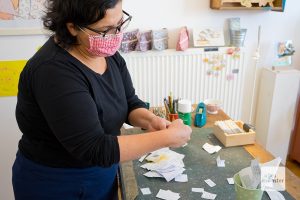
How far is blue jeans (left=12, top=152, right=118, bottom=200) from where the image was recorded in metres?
1.11

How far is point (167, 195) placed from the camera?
1091 millimetres

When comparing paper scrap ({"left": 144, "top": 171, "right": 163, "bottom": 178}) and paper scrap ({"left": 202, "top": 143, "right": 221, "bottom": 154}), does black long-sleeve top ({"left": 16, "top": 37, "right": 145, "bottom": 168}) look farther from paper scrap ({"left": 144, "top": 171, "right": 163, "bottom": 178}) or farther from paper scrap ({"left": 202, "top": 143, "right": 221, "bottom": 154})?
paper scrap ({"left": 202, "top": 143, "right": 221, "bottom": 154})

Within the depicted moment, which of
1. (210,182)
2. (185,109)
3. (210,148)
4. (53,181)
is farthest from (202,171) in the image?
(53,181)

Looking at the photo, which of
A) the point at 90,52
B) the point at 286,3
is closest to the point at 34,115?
the point at 90,52

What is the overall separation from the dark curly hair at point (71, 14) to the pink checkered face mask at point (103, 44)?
61 mm

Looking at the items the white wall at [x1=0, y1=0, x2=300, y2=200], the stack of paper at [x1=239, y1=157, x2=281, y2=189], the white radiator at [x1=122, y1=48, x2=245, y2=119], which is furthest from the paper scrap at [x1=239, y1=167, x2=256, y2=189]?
the white wall at [x1=0, y1=0, x2=300, y2=200]

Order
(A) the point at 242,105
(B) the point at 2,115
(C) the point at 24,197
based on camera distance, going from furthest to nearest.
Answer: (A) the point at 242,105
(B) the point at 2,115
(C) the point at 24,197

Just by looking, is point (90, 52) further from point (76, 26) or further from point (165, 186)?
point (165, 186)

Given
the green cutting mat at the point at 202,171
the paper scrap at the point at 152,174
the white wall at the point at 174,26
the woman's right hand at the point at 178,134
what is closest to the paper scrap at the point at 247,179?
the green cutting mat at the point at 202,171

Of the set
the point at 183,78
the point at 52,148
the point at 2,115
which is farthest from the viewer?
the point at 183,78

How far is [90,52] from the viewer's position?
40.7 inches

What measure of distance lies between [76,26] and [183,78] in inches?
61.6

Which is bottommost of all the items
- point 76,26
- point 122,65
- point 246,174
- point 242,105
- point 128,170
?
point 242,105

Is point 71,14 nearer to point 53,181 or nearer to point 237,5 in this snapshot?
point 53,181
